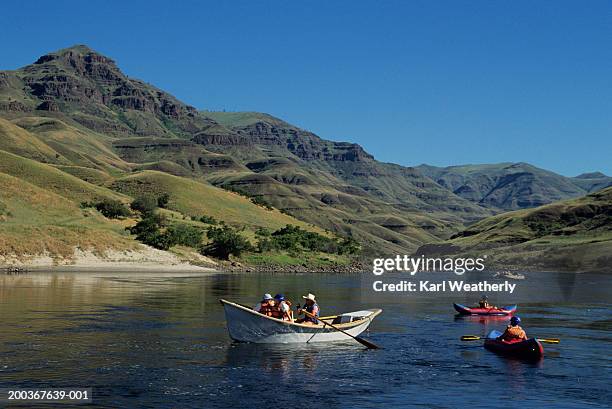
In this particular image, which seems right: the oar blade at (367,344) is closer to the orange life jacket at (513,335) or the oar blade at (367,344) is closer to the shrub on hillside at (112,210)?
the orange life jacket at (513,335)

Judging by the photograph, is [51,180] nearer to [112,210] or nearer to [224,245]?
[112,210]

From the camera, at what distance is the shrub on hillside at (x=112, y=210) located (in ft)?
475

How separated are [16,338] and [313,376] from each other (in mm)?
16638

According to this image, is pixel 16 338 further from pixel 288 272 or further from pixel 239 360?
pixel 288 272

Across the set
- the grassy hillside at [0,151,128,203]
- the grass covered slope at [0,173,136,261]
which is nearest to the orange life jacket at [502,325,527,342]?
the grass covered slope at [0,173,136,261]

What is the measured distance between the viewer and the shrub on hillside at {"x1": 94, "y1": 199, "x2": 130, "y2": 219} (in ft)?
475

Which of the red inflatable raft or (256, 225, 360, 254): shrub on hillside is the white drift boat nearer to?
the red inflatable raft

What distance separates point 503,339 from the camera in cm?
3897

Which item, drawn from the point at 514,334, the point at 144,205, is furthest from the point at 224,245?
the point at 514,334

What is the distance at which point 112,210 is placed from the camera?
145 m

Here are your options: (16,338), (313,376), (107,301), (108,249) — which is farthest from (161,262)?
(313,376)

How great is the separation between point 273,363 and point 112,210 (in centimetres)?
11755

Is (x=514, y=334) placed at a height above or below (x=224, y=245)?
below

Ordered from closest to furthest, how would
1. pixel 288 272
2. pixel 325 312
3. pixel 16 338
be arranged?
pixel 16 338 < pixel 325 312 < pixel 288 272
